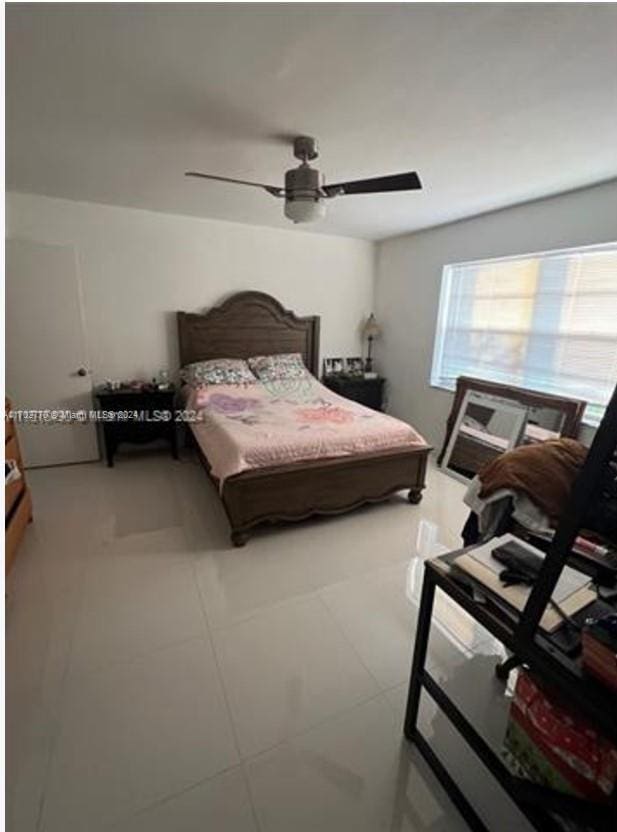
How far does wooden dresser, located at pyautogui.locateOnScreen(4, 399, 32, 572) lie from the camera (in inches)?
83.7

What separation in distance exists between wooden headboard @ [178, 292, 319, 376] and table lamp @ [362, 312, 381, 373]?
0.68 meters

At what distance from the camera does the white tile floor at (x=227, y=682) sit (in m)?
1.23

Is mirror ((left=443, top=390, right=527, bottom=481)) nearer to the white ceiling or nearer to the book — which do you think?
the white ceiling

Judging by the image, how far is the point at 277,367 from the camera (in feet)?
13.9

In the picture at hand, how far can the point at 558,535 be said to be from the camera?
85 centimetres

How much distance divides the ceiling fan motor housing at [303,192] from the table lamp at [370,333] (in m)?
2.70

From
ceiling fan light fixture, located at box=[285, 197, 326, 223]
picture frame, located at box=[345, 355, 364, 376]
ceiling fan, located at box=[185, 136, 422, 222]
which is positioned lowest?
picture frame, located at box=[345, 355, 364, 376]

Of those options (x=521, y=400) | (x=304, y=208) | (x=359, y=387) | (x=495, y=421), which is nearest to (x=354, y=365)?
(x=359, y=387)

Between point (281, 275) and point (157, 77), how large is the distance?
2.80m

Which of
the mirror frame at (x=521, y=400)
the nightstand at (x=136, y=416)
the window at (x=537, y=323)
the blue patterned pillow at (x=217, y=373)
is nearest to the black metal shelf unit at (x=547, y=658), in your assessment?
the mirror frame at (x=521, y=400)

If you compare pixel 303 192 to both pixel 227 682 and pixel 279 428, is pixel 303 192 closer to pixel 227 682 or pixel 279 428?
pixel 279 428

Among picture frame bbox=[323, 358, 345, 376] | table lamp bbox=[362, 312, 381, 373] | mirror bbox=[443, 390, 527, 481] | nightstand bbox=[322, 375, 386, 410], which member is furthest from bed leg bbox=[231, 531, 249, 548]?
table lamp bbox=[362, 312, 381, 373]

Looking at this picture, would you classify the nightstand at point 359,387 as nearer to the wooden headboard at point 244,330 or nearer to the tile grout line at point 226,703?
the wooden headboard at point 244,330

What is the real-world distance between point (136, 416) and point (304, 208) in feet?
8.21
